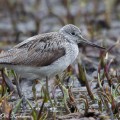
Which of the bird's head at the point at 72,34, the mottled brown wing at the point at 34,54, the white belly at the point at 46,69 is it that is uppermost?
the bird's head at the point at 72,34

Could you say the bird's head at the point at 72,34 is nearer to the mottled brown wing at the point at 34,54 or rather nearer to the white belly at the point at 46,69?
the mottled brown wing at the point at 34,54

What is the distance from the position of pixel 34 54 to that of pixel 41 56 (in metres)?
0.11

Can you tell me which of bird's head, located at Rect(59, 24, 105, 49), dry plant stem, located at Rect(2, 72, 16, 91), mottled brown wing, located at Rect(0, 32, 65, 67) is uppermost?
bird's head, located at Rect(59, 24, 105, 49)

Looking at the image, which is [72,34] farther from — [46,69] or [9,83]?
[9,83]

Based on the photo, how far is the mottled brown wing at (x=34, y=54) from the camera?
7609 mm

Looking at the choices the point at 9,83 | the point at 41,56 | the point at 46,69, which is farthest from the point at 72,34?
the point at 9,83

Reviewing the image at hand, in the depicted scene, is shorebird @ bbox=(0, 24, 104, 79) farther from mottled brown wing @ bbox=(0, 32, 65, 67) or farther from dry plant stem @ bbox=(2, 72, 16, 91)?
dry plant stem @ bbox=(2, 72, 16, 91)

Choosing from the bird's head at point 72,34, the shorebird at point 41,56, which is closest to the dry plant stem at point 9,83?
the shorebird at point 41,56

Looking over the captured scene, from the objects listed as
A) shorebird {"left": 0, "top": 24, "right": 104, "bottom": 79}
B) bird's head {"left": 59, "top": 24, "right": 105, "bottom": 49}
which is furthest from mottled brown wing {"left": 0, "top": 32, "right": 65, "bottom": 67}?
bird's head {"left": 59, "top": 24, "right": 105, "bottom": 49}

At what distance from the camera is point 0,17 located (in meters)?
14.4

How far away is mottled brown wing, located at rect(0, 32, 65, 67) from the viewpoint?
25.0 ft

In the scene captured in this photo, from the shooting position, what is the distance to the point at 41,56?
7.73 metres

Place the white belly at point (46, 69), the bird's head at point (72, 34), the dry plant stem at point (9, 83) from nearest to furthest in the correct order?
1. the white belly at point (46, 69)
2. the dry plant stem at point (9, 83)
3. the bird's head at point (72, 34)

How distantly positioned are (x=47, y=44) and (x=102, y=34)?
5.11 m
